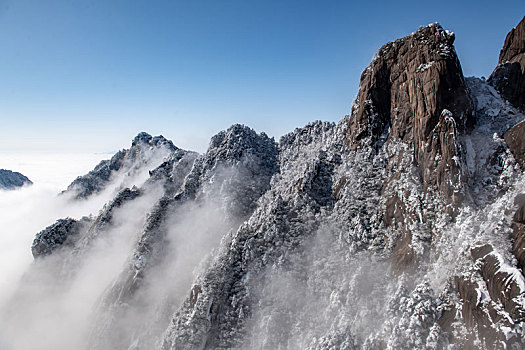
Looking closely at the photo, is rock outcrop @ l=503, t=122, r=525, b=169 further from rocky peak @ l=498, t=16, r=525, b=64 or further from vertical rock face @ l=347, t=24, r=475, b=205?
rocky peak @ l=498, t=16, r=525, b=64

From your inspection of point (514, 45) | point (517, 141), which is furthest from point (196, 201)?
point (514, 45)

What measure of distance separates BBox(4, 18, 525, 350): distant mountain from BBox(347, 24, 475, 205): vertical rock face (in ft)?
0.79

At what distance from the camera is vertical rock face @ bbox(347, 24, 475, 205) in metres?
50.6

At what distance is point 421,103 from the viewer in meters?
56.1

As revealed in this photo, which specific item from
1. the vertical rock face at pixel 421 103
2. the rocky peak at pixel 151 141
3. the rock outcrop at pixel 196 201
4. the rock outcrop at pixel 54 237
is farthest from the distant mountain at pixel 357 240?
the rocky peak at pixel 151 141

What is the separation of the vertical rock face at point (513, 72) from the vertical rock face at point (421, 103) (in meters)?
12.2

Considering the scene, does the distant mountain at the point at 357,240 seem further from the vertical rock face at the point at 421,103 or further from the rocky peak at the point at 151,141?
the rocky peak at the point at 151,141

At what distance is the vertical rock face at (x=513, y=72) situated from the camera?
60094mm

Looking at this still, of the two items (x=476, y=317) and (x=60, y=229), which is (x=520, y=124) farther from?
(x=60, y=229)

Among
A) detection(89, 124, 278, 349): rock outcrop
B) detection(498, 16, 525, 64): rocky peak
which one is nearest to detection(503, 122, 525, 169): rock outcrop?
detection(498, 16, 525, 64): rocky peak

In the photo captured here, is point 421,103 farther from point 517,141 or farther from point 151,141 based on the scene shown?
point 151,141

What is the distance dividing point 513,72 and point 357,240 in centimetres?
4518

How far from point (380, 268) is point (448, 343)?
1503 cm

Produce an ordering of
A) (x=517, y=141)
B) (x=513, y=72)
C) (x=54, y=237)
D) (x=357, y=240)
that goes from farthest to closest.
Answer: (x=54, y=237), (x=513, y=72), (x=357, y=240), (x=517, y=141)
